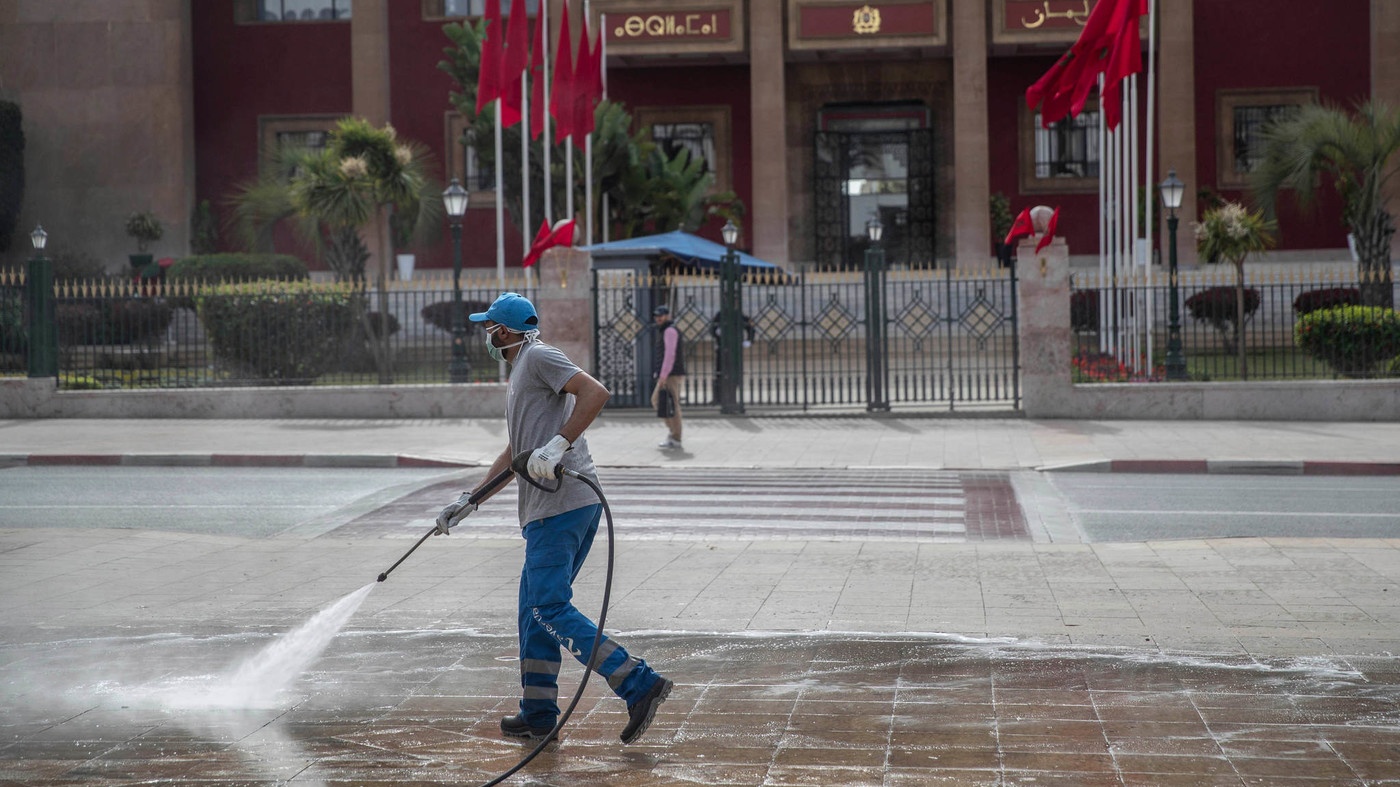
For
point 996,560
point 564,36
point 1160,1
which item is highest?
point 1160,1

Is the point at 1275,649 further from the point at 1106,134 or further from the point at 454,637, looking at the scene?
the point at 1106,134

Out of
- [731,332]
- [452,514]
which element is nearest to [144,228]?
[731,332]

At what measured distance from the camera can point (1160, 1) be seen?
107 ft

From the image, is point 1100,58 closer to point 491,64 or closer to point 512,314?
point 491,64

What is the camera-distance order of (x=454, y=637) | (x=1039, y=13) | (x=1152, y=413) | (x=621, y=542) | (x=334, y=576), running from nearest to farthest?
(x=454, y=637), (x=334, y=576), (x=621, y=542), (x=1152, y=413), (x=1039, y=13)

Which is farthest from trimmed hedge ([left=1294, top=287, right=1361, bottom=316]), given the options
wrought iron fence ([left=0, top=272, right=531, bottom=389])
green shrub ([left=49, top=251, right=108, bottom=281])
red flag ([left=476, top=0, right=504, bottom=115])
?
green shrub ([left=49, top=251, right=108, bottom=281])

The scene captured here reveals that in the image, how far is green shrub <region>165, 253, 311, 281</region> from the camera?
3192 centimetres

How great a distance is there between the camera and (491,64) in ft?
78.7

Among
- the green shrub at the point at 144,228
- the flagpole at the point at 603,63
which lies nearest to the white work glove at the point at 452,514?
the flagpole at the point at 603,63

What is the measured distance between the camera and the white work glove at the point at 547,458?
16.6 ft

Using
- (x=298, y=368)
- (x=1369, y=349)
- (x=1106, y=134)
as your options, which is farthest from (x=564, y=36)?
(x=1369, y=349)

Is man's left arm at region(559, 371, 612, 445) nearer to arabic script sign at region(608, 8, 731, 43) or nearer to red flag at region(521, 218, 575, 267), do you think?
red flag at region(521, 218, 575, 267)

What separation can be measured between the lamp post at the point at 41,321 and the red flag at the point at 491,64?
7.29m

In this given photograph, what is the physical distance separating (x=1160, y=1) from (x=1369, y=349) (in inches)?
577
